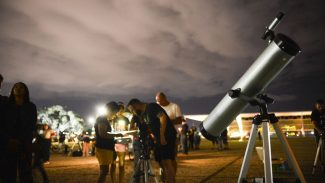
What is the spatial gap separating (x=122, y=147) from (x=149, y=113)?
2.07 m

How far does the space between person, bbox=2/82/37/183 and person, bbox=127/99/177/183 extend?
1.82m

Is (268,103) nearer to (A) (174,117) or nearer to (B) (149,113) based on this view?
(B) (149,113)

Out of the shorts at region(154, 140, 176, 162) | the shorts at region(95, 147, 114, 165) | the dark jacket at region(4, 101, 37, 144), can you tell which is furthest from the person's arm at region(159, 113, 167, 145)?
the dark jacket at region(4, 101, 37, 144)

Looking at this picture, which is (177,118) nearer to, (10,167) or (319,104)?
(10,167)

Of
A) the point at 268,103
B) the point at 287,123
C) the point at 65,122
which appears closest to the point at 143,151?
the point at 268,103

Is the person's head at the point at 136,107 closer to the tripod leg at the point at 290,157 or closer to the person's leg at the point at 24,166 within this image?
the person's leg at the point at 24,166

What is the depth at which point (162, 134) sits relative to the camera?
17.6 feet

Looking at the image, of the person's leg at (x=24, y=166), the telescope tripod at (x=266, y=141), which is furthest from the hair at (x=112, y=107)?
the telescope tripod at (x=266, y=141)

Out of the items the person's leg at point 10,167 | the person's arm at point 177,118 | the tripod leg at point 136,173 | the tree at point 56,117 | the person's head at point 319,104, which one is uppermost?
the tree at point 56,117

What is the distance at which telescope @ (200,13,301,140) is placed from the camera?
3172mm

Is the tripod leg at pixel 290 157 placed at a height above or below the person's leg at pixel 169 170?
above

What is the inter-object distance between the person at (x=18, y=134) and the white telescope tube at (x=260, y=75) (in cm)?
286

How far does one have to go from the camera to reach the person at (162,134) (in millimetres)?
5395

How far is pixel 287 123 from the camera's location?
4646 inches
